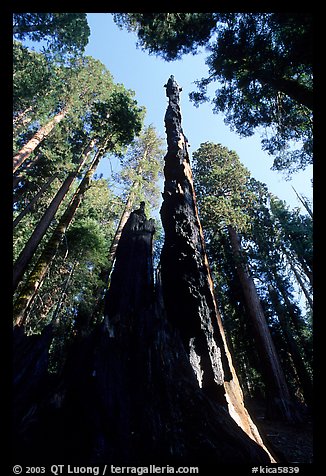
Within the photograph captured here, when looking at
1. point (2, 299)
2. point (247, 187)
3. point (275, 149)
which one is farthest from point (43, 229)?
point (247, 187)

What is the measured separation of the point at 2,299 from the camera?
2488 mm

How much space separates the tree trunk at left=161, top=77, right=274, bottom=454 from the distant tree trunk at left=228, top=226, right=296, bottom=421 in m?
5.88

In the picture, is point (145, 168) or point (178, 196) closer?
point (178, 196)

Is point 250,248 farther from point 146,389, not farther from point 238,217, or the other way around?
point 146,389

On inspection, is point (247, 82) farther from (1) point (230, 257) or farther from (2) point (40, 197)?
(2) point (40, 197)

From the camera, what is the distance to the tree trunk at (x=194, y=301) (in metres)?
4.35

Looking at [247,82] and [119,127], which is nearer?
[247,82]

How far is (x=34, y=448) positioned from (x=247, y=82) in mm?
11116

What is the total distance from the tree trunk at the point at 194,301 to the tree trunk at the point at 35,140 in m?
7.57

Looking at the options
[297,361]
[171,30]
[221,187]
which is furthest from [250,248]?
[171,30]

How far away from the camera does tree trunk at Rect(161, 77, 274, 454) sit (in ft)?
14.3

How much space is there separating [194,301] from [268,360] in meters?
7.54

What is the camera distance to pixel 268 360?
9.94 m

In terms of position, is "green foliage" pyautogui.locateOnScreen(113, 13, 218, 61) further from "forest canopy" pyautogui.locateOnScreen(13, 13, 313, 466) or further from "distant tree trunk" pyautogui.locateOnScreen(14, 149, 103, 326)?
"distant tree trunk" pyautogui.locateOnScreen(14, 149, 103, 326)
